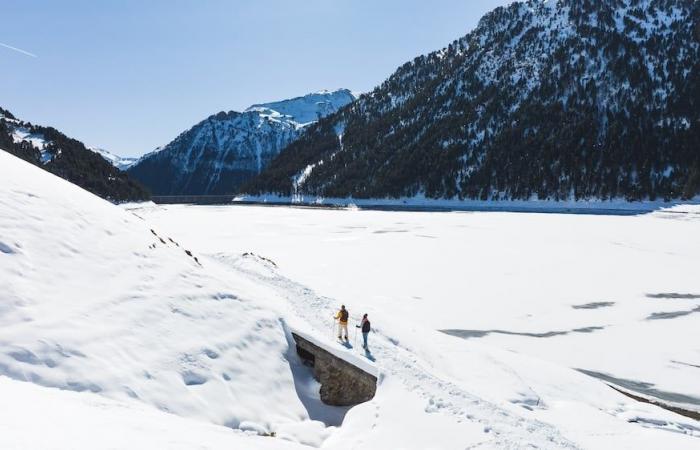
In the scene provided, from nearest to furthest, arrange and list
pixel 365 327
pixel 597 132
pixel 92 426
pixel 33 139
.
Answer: pixel 92 426
pixel 365 327
pixel 597 132
pixel 33 139

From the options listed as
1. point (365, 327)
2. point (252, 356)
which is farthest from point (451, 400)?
point (252, 356)

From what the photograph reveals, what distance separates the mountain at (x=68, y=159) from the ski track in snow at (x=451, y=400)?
141 metres

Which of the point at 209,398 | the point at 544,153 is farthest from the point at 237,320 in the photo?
the point at 544,153

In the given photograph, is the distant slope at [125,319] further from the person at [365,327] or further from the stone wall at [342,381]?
the person at [365,327]

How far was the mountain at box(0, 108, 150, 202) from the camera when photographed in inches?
5591

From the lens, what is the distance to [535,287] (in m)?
35.1

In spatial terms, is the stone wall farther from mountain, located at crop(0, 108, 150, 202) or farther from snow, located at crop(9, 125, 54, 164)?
snow, located at crop(9, 125, 54, 164)

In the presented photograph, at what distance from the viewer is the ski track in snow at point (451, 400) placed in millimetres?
13828

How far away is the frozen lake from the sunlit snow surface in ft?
0.69

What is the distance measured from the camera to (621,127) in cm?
16038

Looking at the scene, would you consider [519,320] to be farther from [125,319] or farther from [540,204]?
[540,204]

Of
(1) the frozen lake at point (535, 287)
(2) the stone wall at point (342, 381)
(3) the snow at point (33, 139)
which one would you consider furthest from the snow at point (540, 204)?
Result: (2) the stone wall at point (342, 381)

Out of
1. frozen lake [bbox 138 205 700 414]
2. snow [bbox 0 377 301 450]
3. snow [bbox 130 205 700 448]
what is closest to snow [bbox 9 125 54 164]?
frozen lake [bbox 138 205 700 414]

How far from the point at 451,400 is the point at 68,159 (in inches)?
6794
